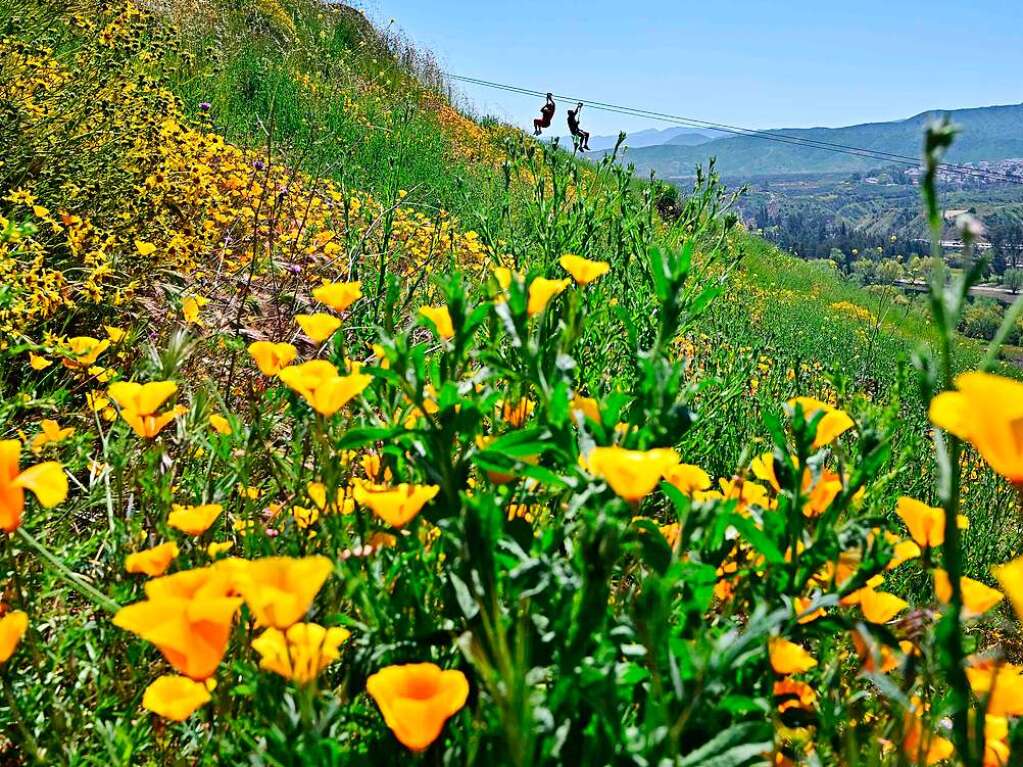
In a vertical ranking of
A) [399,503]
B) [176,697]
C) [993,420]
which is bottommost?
[176,697]

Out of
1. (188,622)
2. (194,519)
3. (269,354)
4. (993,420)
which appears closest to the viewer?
(993,420)

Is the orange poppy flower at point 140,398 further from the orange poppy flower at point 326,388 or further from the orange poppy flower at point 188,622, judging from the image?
the orange poppy flower at point 188,622

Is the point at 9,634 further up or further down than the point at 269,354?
further down

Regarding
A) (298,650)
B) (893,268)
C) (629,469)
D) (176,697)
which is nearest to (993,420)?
(629,469)

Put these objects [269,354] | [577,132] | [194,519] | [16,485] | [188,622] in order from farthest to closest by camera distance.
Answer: [577,132], [269,354], [194,519], [16,485], [188,622]

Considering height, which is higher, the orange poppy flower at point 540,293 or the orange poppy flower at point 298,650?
the orange poppy flower at point 540,293

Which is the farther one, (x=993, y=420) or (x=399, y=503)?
(x=399, y=503)

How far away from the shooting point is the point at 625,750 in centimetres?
69

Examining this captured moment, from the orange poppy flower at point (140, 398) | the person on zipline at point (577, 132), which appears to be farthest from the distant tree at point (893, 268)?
the orange poppy flower at point (140, 398)

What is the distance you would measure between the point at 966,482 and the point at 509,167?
2.91 metres

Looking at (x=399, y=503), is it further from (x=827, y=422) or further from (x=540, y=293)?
(x=827, y=422)

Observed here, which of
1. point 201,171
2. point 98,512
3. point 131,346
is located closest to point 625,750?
point 98,512

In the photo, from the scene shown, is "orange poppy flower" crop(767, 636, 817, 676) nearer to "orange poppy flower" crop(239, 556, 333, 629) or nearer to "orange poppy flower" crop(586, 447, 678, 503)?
"orange poppy flower" crop(586, 447, 678, 503)

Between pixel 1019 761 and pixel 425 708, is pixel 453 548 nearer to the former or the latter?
pixel 425 708
